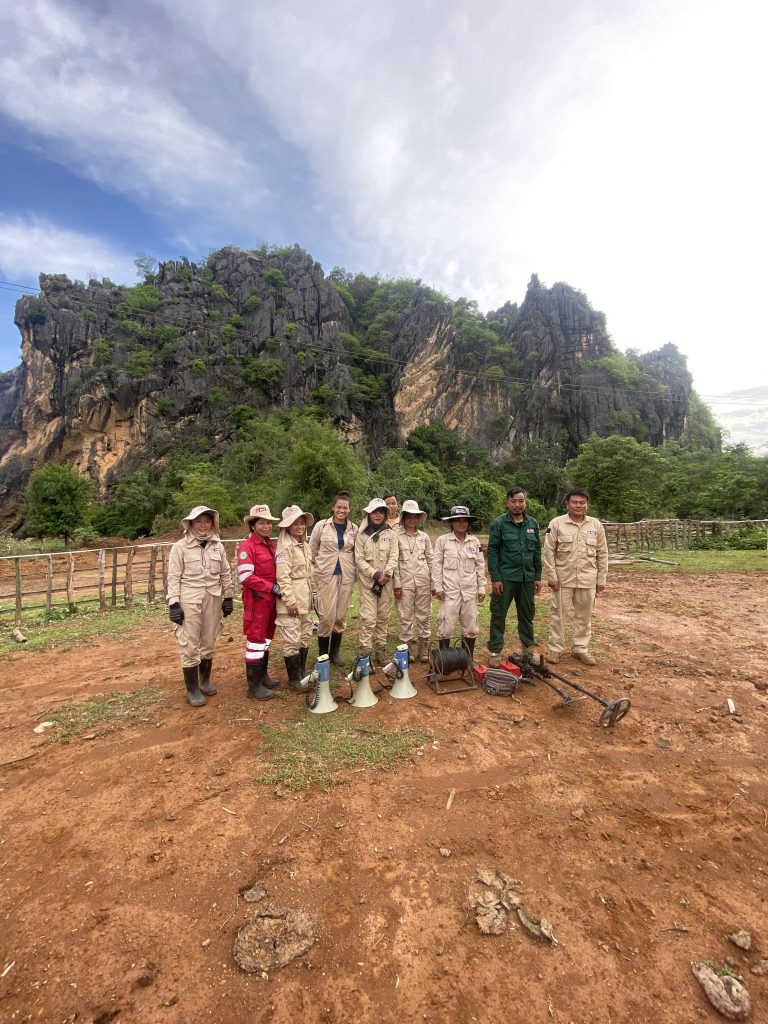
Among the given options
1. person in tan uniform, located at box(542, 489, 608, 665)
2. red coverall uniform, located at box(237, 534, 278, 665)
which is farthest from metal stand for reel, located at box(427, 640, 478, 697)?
red coverall uniform, located at box(237, 534, 278, 665)

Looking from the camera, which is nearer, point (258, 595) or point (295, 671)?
point (258, 595)

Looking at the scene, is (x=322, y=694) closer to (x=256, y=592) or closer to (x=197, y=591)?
(x=256, y=592)

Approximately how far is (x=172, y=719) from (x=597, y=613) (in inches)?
256

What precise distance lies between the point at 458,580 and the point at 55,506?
30.5 metres

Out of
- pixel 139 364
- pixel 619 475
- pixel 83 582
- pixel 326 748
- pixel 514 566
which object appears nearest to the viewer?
pixel 326 748

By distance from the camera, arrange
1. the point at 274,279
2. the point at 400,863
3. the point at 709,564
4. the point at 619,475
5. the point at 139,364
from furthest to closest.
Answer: the point at 274,279 < the point at 139,364 < the point at 619,475 < the point at 709,564 < the point at 400,863

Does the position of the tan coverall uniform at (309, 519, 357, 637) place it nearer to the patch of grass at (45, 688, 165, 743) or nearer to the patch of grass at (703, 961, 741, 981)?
the patch of grass at (45, 688, 165, 743)

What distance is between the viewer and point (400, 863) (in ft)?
7.38

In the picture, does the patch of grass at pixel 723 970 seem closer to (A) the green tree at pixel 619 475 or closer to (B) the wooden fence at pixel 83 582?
(B) the wooden fence at pixel 83 582

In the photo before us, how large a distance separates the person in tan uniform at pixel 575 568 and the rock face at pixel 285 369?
4049 cm

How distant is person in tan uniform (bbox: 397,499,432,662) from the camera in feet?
16.0

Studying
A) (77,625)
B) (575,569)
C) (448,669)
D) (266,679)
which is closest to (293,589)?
(266,679)

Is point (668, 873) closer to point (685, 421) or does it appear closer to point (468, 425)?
point (468, 425)

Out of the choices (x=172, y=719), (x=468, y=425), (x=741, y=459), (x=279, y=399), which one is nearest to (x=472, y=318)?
(x=468, y=425)
